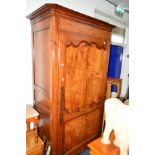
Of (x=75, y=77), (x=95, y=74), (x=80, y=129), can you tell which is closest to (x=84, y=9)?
(x=95, y=74)

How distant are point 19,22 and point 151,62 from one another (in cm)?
48

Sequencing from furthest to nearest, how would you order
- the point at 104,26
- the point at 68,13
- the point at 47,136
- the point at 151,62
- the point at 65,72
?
the point at 104,26
the point at 47,136
the point at 65,72
the point at 68,13
the point at 151,62

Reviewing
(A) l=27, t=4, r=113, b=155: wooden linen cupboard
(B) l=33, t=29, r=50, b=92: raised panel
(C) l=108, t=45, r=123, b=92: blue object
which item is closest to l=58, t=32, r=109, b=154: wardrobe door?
(A) l=27, t=4, r=113, b=155: wooden linen cupboard

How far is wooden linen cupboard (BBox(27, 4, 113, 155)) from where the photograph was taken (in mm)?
1301

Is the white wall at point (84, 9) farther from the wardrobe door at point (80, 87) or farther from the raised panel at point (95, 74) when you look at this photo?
the raised panel at point (95, 74)

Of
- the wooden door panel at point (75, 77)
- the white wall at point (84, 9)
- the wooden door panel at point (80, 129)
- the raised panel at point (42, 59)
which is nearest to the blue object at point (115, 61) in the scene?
the white wall at point (84, 9)

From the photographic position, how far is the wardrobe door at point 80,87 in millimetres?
1414

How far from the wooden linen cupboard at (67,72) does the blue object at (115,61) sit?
1.07 meters

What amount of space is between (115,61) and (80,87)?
168 cm

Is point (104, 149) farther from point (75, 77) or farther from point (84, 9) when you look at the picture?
point (84, 9)

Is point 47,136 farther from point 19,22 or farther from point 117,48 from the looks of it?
point 117,48

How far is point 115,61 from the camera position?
117 inches

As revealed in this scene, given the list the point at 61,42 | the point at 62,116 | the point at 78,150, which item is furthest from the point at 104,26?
the point at 78,150

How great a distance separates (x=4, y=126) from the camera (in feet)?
1.50
